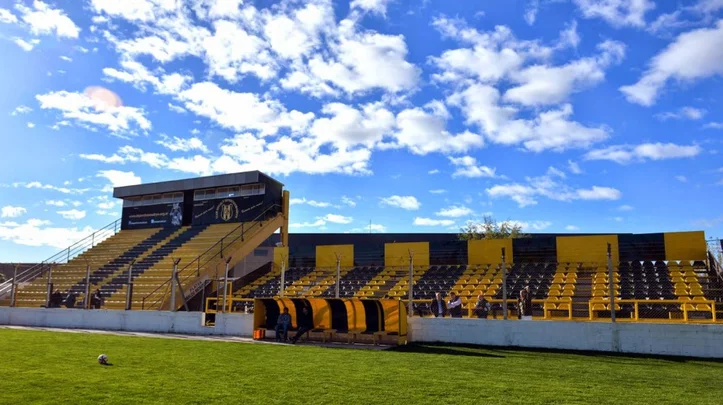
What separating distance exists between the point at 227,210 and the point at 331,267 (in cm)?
828

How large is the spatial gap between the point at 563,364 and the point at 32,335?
1400 centimetres

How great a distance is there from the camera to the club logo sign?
32.1 metres

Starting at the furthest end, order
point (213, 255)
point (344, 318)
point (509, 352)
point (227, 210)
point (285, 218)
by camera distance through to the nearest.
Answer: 1. point (227, 210)
2. point (285, 218)
3. point (213, 255)
4. point (344, 318)
5. point (509, 352)

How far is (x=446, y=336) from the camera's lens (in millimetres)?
14680

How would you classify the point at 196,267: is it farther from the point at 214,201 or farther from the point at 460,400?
the point at 460,400

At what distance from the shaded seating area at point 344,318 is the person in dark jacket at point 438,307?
280cm

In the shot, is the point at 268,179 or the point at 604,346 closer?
the point at 604,346

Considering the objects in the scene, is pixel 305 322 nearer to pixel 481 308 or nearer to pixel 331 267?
pixel 481 308

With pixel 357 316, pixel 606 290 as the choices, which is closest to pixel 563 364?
pixel 357 316

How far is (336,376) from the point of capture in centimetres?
891

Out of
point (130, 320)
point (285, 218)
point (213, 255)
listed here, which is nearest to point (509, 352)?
point (130, 320)

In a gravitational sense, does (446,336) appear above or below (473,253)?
below

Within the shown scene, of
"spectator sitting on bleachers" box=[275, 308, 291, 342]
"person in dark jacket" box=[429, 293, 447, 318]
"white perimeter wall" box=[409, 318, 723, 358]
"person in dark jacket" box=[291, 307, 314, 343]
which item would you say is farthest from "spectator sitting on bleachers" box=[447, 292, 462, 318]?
"spectator sitting on bleachers" box=[275, 308, 291, 342]

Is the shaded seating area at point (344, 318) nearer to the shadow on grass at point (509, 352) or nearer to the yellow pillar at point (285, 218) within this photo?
the shadow on grass at point (509, 352)
